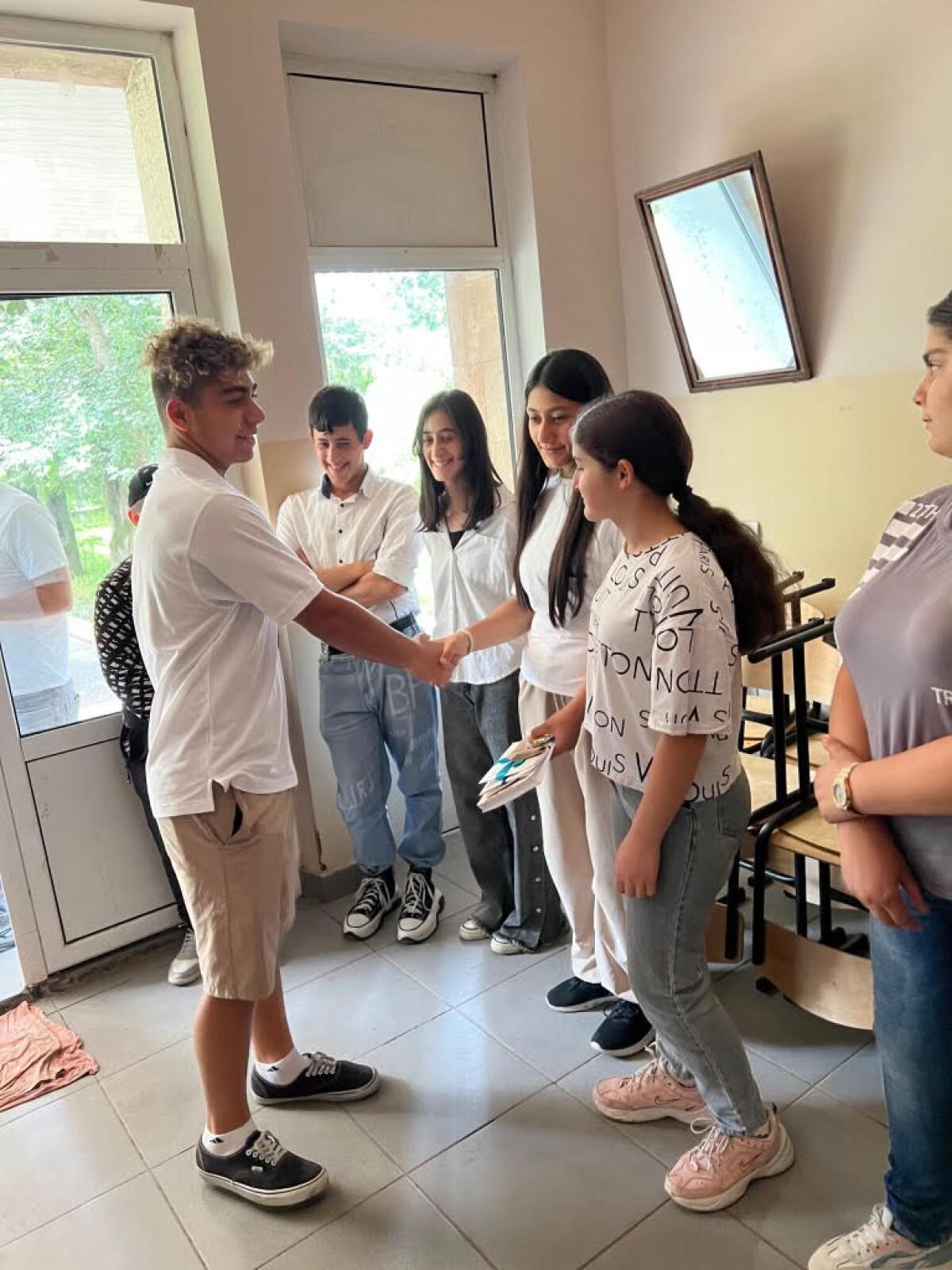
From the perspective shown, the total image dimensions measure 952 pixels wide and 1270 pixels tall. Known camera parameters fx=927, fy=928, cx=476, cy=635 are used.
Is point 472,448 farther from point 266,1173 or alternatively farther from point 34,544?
point 266,1173

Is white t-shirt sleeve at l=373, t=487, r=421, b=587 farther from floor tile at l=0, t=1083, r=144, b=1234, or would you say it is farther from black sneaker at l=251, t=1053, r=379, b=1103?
floor tile at l=0, t=1083, r=144, b=1234

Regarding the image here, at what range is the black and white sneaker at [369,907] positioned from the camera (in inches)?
105

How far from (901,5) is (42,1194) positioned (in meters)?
3.36

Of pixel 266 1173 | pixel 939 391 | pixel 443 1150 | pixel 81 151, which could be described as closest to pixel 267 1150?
pixel 266 1173

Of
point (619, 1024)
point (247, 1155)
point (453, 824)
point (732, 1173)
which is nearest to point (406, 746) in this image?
point (453, 824)

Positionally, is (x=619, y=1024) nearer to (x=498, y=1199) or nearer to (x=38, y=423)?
(x=498, y=1199)

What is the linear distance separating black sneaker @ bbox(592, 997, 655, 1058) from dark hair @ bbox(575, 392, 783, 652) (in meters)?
1.03

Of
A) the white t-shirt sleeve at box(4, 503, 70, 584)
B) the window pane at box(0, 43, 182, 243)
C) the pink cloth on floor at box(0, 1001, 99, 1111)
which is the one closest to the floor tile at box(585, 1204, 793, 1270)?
the pink cloth on floor at box(0, 1001, 99, 1111)

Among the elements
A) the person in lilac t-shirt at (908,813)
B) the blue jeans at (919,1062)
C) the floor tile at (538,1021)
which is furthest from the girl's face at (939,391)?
the floor tile at (538,1021)

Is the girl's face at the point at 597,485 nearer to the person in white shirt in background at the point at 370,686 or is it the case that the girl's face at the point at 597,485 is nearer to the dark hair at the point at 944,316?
the dark hair at the point at 944,316

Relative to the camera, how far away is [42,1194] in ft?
6.12

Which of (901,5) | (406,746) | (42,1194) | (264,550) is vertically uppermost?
(901,5)

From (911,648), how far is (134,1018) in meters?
2.16

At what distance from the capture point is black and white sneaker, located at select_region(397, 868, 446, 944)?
8.63ft
